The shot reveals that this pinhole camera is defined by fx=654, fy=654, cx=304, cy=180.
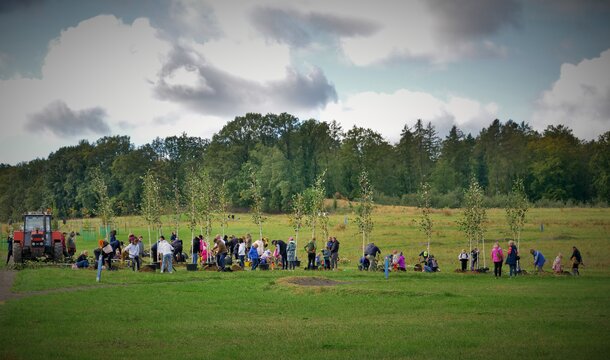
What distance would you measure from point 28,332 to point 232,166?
103 meters

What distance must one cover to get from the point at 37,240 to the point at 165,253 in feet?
39.6

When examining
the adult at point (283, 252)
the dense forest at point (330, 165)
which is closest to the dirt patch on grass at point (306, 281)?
the adult at point (283, 252)

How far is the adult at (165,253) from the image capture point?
36.7m

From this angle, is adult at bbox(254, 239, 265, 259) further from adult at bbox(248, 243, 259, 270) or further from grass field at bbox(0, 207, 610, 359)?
grass field at bbox(0, 207, 610, 359)

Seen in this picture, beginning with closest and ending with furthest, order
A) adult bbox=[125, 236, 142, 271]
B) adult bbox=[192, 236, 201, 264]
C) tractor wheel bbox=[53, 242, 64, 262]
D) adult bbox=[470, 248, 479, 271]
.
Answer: adult bbox=[125, 236, 142, 271], adult bbox=[470, 248, 479, 271], tractor wheel bbox=[53, 242, 64, 262], adult bbox=[192, 236, 201, 264]

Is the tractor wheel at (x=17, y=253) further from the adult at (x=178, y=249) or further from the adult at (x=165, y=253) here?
the adult at (x=165, y=253)

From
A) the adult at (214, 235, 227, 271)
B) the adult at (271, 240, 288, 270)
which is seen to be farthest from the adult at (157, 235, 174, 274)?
the adult at (271, 240, 288, 270)

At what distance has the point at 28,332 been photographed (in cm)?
1773

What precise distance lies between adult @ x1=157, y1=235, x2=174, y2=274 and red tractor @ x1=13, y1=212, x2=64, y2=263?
992cm

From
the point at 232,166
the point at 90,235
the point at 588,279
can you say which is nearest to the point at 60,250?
the point at 588,279

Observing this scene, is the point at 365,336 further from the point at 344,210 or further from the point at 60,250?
the point at 344,210

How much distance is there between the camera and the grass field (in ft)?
52.1

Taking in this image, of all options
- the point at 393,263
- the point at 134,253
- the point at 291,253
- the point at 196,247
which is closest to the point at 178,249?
the point at 196,247

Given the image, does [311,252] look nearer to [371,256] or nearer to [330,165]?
[371,256]
